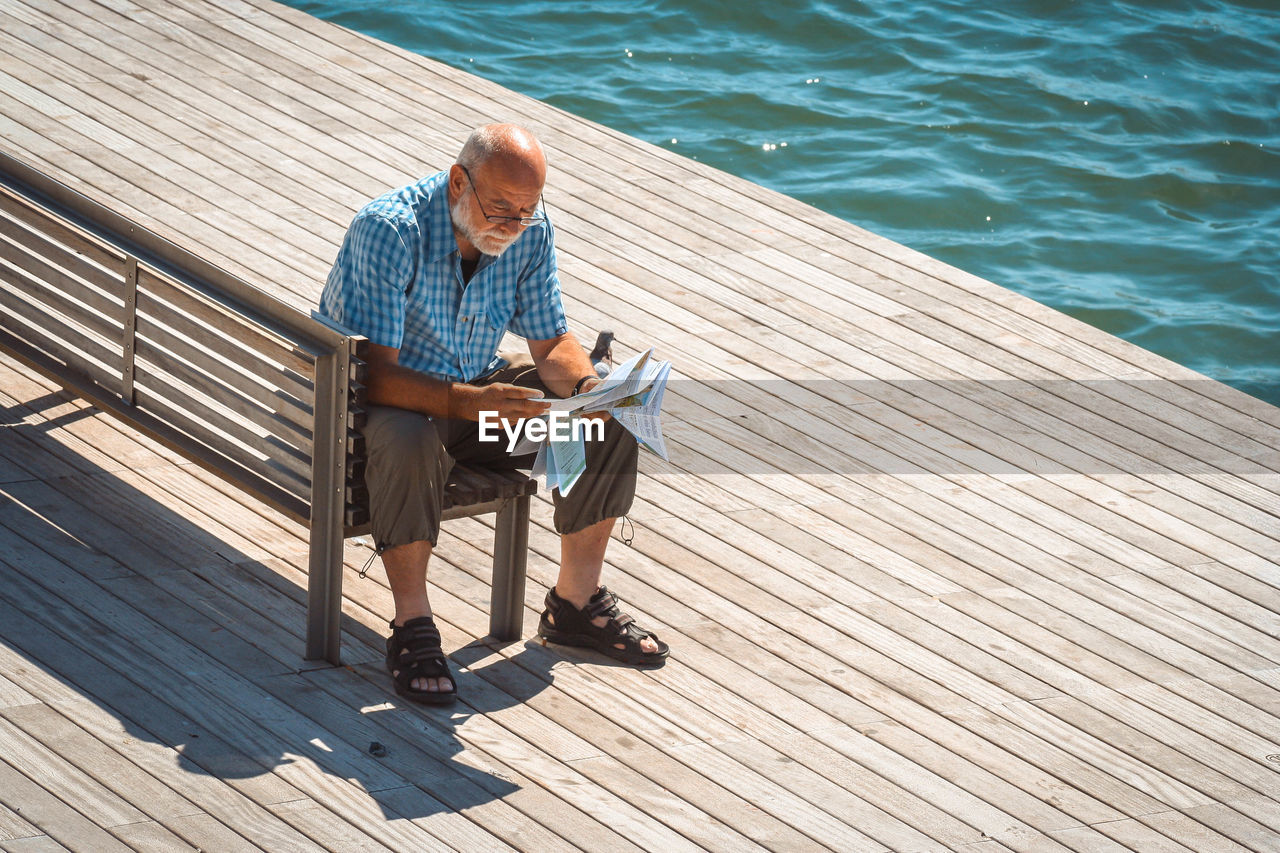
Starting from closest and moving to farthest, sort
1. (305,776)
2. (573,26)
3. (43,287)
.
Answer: (305,776) → (43,287) → (573,26)

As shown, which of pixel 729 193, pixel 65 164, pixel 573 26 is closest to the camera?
pixel 65 164

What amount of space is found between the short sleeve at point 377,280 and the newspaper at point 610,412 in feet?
1.12

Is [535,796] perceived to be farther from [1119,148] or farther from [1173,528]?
[1119,148]

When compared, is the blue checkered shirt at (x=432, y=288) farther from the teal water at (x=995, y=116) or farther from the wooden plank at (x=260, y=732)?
the teal water at (x=995, y=116)

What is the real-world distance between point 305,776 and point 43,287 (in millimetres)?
1398

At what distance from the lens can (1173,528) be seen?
3.92m

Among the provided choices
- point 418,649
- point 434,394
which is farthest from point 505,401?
point 418,649

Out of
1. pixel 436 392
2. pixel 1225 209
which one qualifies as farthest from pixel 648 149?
pixel 1225 209

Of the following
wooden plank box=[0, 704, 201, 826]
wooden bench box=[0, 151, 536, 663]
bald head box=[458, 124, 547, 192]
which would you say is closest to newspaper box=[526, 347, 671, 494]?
wooden bench box=[0, 151, 536, 663]

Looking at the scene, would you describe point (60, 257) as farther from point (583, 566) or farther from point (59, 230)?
point (583, 566)

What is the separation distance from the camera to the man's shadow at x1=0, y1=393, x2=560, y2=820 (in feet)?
8.45

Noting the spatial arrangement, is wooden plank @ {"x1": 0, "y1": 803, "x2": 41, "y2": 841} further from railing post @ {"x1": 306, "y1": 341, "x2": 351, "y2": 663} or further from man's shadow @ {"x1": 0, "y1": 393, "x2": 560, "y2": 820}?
railing post @ {"x1": 306, "y1": 341, "x2": 351, "y2": 663}

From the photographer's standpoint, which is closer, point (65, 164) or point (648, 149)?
point (65, 164)

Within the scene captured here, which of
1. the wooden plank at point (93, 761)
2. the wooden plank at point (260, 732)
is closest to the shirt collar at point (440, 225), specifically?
the wooden plank at point (260, 732)
